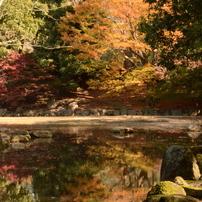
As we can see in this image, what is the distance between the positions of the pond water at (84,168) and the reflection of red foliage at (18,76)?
1214 cm

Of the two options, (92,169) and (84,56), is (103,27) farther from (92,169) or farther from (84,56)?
(92,169)

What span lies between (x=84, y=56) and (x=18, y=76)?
5173 mm

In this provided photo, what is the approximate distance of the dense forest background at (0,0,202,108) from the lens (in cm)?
2220

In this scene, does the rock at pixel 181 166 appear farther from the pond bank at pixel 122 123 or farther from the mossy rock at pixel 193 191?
the pond bank at pixel 122 123

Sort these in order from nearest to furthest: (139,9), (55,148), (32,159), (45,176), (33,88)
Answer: (45,176) < (32,159) < (55,148) < (139,9) < (33,88)

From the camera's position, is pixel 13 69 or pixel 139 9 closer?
pixel 139 9


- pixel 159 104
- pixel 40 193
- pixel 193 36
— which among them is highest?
pixel 193 36

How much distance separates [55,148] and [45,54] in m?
15.8

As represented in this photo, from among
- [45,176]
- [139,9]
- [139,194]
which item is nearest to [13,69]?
[139,9]

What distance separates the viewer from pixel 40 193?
22.1 feet

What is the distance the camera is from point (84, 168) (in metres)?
8.91

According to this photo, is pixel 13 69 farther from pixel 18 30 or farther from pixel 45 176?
pixel 45 176

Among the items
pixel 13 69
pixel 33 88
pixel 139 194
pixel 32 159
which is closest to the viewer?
pixel 139 194

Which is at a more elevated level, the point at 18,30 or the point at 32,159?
the point at 18,30
